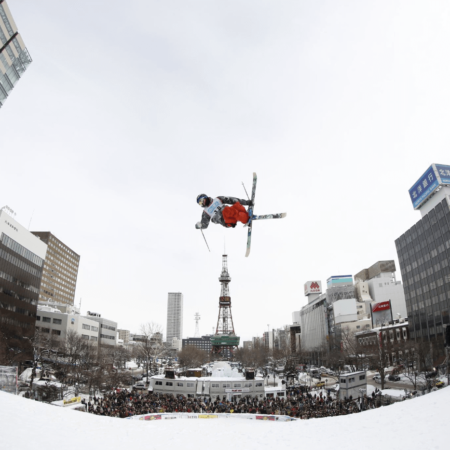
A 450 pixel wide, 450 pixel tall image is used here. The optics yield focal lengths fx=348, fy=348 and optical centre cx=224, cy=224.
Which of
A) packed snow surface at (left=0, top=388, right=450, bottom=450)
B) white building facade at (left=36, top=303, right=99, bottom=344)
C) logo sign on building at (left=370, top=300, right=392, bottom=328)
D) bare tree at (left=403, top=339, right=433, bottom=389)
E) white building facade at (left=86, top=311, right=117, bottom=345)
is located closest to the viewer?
packed snow surface at (left=0, top=388, right=450, bottom=450)

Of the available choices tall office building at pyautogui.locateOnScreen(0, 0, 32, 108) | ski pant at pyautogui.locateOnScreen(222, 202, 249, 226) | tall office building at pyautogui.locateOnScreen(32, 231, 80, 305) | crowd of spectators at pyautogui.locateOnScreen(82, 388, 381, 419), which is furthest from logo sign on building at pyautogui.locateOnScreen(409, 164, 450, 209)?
tall office building at pyautogui.locateOnScreen(32, 231, 80, 305)

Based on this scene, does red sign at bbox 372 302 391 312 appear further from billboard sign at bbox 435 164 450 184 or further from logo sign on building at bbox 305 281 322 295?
logo sign on building at bbox 305 281 322 295

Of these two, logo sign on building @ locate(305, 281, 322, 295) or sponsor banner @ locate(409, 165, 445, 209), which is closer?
sponsor banner @ locate(409, 165, 445, 209)

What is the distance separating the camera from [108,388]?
1841 inches

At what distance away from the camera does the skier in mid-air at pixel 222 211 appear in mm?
12055

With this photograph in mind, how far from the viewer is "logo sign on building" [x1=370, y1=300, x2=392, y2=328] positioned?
9419 cm

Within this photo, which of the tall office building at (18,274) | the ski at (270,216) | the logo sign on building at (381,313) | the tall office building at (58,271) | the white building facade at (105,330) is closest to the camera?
the ski at (270,216)

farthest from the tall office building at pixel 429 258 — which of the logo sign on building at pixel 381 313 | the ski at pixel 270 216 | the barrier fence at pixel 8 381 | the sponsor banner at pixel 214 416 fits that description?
the barrier fence at pixel 8 381

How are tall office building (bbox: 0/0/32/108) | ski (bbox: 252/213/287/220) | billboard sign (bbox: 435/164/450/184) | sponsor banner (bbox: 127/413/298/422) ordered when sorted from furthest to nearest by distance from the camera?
1. billboard sign (bbox: 435/164/450/184)
2. tall office building (bbox: 0/0/32/108)
3. sponsor banner (bbox: 127/413/298/422)
4. ski (bbox: 252/213/287/220)

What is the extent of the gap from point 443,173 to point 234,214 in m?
76.5

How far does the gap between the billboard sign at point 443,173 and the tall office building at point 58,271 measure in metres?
137

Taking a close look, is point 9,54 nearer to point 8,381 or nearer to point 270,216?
point 8,381

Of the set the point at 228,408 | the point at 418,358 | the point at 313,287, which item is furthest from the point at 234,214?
the point at 313,287

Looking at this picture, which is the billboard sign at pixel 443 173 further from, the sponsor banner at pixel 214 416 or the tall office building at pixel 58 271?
the tall office building at pixel 58 271
